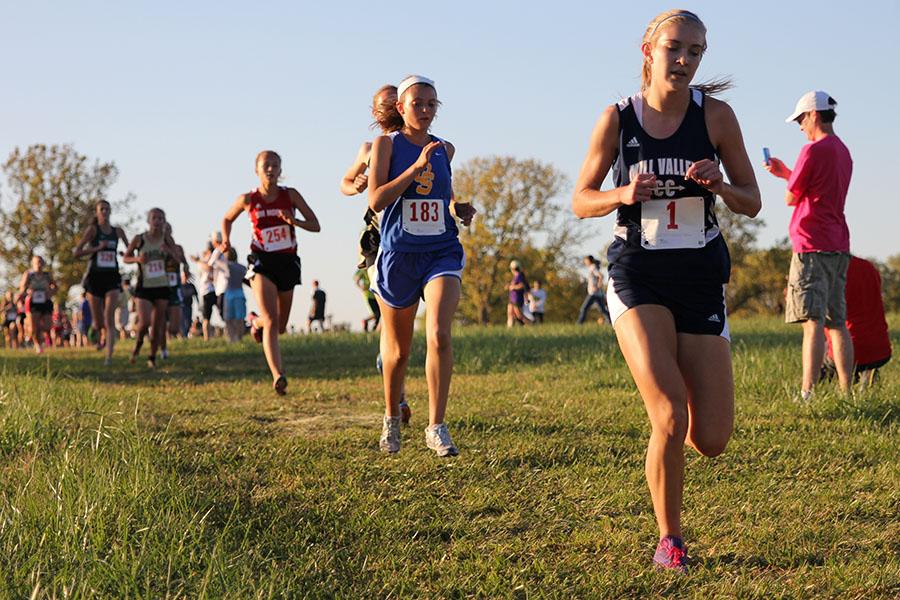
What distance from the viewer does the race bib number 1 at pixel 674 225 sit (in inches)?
165

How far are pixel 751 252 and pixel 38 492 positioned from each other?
59.9 metres

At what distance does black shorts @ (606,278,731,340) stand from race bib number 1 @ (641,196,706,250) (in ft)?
0.52

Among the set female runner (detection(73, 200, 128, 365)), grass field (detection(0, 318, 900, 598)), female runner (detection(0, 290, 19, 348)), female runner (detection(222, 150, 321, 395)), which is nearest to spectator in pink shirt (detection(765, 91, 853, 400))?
grass field (detection(0, 318, 900, 598))

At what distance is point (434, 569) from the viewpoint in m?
4.19

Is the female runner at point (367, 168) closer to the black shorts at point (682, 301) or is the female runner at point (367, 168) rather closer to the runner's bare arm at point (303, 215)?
the runner's bare arm at point (303, 215)

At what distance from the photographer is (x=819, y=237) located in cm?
812

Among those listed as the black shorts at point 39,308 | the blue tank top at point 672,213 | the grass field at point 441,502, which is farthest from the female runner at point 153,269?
the blue tank top at point 672,213

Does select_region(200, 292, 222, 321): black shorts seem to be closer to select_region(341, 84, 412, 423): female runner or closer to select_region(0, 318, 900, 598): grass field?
select_region(0, 318, 900, 598): grass field

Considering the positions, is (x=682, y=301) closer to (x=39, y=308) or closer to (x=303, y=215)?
(x=303, y=215)

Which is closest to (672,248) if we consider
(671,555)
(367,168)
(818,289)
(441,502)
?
(671,555)

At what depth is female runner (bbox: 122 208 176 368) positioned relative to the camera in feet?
46.7

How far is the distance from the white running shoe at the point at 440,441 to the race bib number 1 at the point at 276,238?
365 cm

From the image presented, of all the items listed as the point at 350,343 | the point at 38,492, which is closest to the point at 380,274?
the point at 38,492

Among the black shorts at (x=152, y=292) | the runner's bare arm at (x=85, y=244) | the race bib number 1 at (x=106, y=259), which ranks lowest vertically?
the black shorts at (x=152, y=292)
